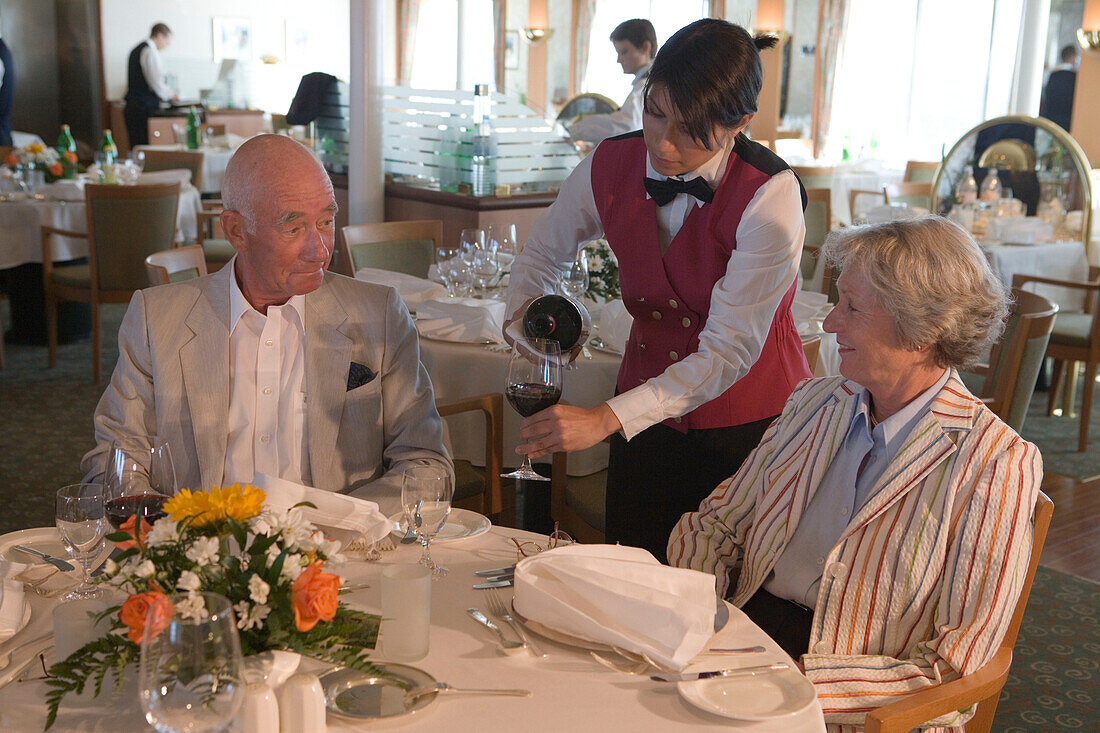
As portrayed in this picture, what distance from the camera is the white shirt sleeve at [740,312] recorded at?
201 cm

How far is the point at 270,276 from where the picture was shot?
2062 millimetres

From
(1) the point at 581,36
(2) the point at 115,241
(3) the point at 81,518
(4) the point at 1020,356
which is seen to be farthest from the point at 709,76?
(1) the point at 581,36

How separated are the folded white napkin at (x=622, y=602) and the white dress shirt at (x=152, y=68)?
12.2 meters

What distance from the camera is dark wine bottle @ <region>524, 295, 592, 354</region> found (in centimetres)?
216

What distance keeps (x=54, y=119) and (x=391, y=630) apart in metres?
13.5

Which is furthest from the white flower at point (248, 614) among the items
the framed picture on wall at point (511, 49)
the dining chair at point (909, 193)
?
the framed picture on wall at point (511, 49)

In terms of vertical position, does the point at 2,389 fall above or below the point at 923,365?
below

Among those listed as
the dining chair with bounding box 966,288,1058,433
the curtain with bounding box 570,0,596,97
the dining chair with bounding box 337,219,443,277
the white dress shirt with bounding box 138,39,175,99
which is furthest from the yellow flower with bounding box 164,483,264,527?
the curtain with bounding box 570,0,596,97

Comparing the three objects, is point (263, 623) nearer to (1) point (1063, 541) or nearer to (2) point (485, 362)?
(2) point (485, 362)

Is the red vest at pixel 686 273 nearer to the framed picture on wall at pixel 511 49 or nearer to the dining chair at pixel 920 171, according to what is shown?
the dining chair at pixel 920 171

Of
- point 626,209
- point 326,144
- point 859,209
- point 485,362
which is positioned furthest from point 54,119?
point 626,209

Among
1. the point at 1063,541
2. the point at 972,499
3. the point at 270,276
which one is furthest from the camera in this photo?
the point at 1063,541

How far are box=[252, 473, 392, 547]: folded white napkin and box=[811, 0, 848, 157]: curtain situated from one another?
1341cm

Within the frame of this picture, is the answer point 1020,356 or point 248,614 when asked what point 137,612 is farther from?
point 1020,356
